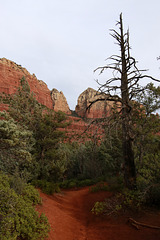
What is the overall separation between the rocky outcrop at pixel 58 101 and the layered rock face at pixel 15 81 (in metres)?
3.22

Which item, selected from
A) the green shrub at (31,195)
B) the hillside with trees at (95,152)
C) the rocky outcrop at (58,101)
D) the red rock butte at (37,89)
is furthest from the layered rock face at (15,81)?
the green shrub at (31,195)

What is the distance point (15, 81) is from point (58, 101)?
112 feet

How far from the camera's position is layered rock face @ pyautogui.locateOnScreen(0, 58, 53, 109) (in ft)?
257

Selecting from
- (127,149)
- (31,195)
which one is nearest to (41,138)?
(31,195)

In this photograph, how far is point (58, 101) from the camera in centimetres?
10894

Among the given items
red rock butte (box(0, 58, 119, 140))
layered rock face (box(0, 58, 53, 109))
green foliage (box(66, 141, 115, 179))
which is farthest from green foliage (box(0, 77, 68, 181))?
layered rock face (box(0, 58, 53, 109))

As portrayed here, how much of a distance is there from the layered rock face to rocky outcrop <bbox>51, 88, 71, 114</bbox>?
10.6 feet

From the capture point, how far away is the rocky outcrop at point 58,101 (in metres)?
107

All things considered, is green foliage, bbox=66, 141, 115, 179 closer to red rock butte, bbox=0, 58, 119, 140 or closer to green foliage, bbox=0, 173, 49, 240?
green foliage, bbox=0, 173, 49, 240

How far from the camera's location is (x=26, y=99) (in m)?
17.3

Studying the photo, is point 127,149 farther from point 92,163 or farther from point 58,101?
point 58,101

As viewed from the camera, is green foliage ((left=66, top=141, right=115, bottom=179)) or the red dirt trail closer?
the red dirt trail

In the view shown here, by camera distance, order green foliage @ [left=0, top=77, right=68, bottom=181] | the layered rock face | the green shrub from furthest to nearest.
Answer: the layered rock face, green foliage @ [left=0, top=77, right=68, bottom=181], the green shrub

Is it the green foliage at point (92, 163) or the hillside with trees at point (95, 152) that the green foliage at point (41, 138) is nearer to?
the hillside with trees at point (95, 152)
